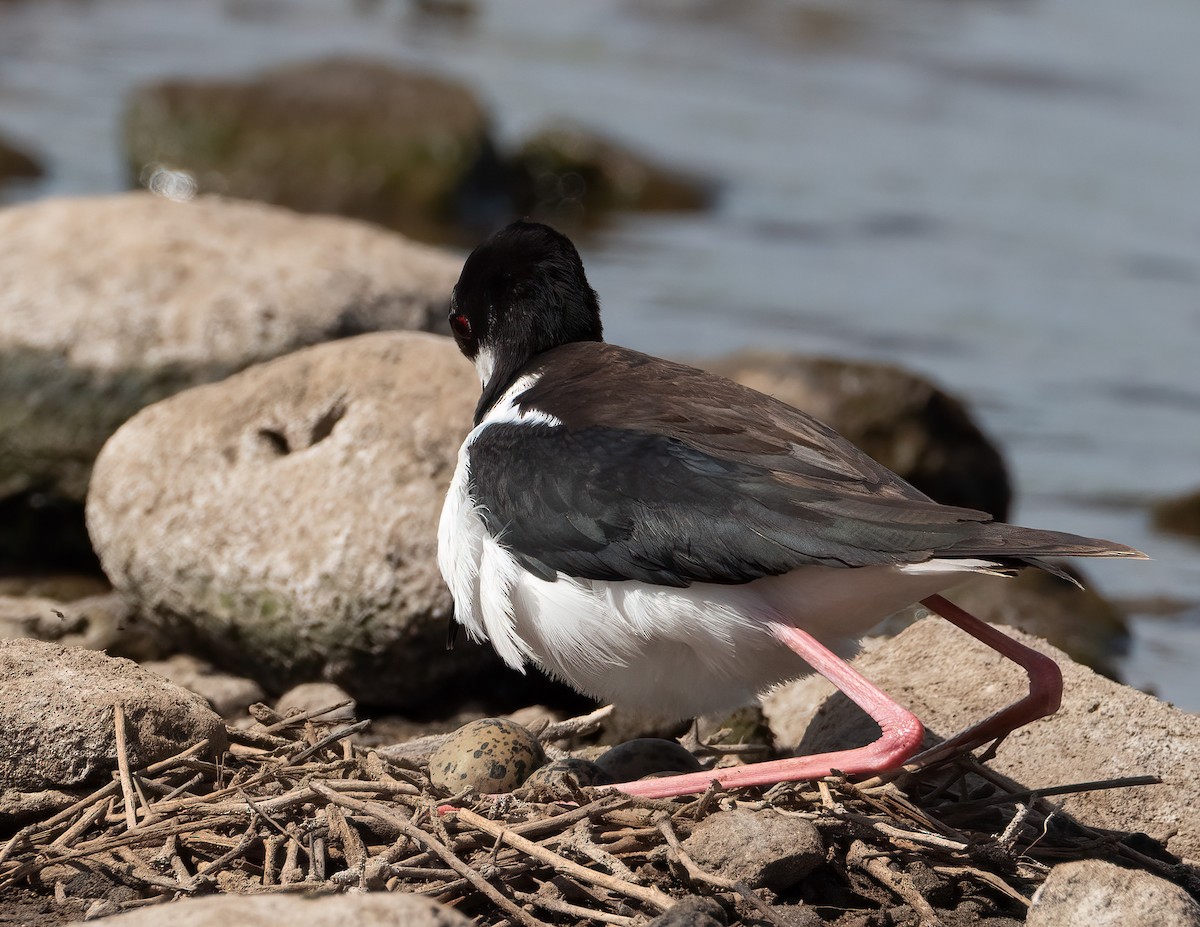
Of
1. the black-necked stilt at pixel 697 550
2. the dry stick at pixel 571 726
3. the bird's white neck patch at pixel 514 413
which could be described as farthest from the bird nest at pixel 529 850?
the bird's white neck patch at pixel 514 413

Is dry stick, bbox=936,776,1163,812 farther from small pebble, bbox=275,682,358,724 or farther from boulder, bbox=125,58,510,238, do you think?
boulder, bbox=125,58,510,238

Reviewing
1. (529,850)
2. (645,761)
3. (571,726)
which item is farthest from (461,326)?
(529,850)

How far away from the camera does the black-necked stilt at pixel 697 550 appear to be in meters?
4.30

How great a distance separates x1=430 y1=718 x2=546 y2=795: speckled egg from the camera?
15.8ft

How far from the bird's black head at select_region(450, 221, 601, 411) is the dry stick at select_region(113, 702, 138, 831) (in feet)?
5.29

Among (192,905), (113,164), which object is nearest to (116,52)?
(113,164)

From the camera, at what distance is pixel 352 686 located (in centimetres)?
632

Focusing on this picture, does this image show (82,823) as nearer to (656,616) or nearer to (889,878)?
(656,616)

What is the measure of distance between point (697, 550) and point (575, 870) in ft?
3.05

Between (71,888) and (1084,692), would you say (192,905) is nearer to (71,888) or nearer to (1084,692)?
(71,888)

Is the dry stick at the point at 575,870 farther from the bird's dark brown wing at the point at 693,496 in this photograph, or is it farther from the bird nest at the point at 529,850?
the bird's dark brown wing at the point at 693,496

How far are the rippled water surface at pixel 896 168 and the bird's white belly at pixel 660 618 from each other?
3842mm

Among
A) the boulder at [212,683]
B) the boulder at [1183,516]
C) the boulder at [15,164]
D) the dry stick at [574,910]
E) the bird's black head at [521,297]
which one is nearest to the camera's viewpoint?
the dry stick at [574,910]

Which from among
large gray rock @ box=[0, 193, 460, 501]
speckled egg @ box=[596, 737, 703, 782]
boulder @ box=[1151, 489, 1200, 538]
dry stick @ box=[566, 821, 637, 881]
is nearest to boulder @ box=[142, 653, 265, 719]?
large gray rock @ box=[0, 193, 460, 501]
